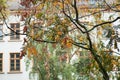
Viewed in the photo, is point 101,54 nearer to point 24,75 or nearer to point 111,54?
point 111,54

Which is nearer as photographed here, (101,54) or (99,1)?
(101,54)

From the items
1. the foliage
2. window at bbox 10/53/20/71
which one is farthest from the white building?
the foliage

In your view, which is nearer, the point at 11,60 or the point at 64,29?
the point at 64,29

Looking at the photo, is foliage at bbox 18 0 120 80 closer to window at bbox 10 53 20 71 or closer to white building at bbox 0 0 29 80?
white building at bbox 0 0 29 80

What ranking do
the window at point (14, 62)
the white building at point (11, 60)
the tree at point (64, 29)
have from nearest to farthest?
1. the tree at point (64, 29)
2. the white building at point (11, 60)
3. the window at point (14, 62)

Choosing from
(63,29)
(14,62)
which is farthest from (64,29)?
(14,62)

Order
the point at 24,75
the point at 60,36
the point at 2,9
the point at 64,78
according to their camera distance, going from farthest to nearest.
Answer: the point at 24,75, the point at 64,78, the point at 2,9, the point at 60,36

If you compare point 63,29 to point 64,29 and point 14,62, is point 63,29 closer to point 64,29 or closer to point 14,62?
point 64,29

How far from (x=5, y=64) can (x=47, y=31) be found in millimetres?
24490

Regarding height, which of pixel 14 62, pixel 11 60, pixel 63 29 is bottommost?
pixel 14 62

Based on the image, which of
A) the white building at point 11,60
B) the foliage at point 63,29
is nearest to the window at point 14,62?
the white building at point 11,60

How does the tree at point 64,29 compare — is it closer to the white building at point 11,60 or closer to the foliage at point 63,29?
the foliage at point 63,29

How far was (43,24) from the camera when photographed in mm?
8922

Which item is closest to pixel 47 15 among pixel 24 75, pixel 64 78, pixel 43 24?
pixel 43 24
